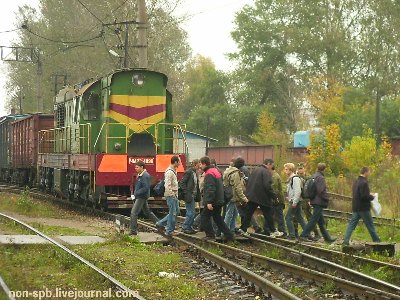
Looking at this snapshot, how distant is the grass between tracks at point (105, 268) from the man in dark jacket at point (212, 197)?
1.07 metres

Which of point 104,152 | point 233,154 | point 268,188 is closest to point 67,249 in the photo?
point 268,188

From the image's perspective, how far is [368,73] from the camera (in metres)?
61.8

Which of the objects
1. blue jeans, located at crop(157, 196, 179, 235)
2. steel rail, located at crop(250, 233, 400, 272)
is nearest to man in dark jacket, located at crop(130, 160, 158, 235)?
blue jeans, located at crop(157, 196, 179, 235)

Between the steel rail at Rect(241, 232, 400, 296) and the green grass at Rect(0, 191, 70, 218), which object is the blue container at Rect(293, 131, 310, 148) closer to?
the green grass at Rect(0, 191, 70, 218)

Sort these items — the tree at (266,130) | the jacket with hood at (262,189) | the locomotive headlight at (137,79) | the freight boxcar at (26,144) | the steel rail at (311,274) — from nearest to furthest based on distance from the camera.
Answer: the steel rail at (311,274), the jacket with hood at (262,189), the locomotive headlight at (137,79), the freight boxcar at (26,144), the tree at (266,130)

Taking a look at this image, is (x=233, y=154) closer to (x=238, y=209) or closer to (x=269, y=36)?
(x=269, y=36)

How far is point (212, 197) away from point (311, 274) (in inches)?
161

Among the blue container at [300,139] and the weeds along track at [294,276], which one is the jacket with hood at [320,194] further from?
the blue container at [300,139]

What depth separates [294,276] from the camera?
11.7 m

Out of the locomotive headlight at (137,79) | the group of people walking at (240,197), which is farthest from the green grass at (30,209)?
the group of people walking at (240,197)

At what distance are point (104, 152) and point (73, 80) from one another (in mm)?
42266

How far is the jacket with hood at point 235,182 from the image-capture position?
16.0 meters

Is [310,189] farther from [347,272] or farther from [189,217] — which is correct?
[347,272]

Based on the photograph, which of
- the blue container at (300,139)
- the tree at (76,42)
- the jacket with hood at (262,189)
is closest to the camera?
the jacket with hood at (262,189)
